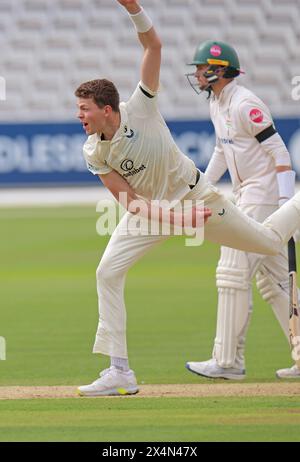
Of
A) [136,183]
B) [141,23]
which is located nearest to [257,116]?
[136,183]

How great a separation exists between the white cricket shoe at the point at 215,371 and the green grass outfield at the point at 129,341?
0.07 m

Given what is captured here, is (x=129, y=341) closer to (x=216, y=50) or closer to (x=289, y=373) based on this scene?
(x=289, y=373)

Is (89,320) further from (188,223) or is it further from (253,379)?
(188,223)

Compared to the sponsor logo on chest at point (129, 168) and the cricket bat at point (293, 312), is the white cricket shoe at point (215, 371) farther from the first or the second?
the sponsor logo on chest at point (129, 168)

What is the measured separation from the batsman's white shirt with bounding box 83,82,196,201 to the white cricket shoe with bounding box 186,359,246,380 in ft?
5.14

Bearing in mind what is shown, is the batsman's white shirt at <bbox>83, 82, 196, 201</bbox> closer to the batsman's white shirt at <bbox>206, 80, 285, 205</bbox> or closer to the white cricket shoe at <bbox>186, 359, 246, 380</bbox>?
the batsman's white shirt at <bbox>206, 80, 285, 205</bbox>

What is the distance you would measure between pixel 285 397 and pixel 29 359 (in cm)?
272

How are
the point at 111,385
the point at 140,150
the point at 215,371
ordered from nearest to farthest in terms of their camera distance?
the point at 140,150
the point at 111,385
the point at 215,371

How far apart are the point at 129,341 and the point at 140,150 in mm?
3378

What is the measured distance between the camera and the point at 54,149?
960 inches

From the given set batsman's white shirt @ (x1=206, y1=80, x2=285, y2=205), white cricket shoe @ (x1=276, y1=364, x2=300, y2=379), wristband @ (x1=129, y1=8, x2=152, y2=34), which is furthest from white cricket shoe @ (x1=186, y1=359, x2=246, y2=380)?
wristband @ (x1=129, y1=8, x2=152, y2=34)

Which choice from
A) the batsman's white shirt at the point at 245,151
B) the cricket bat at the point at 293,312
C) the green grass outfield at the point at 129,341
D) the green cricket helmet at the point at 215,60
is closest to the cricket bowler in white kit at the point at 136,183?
the cricket bat at the point at 293,312

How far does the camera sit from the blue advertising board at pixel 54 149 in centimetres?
2433
